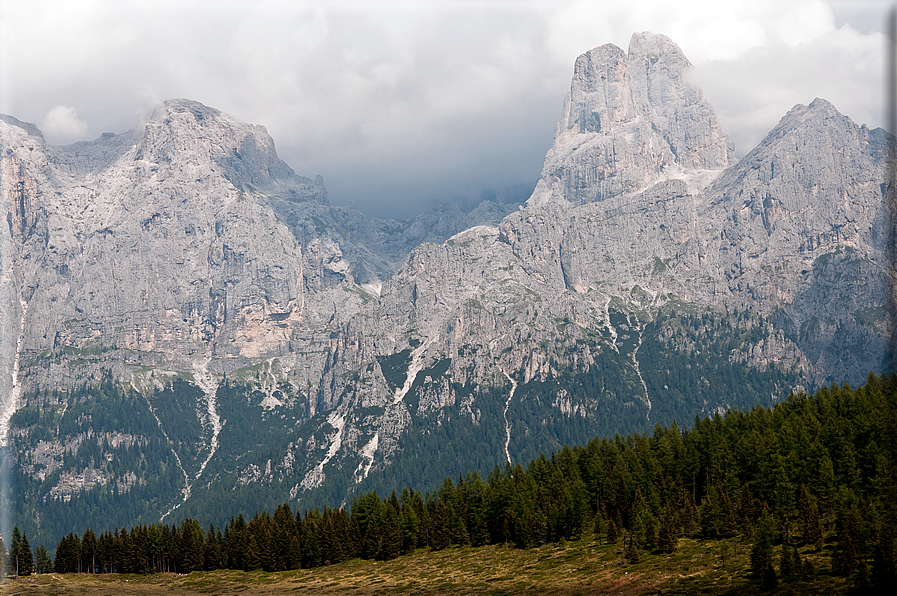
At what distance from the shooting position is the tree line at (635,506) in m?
127

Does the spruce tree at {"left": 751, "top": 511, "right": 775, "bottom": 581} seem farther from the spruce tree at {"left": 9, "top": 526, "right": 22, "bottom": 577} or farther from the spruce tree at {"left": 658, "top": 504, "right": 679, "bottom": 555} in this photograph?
the spruce tree at {"left": 9, "top": 526, "right": 22, "bottom": 577}

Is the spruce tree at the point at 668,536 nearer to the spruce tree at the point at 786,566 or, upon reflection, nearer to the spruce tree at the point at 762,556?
the spruce tree at the point at 762,556

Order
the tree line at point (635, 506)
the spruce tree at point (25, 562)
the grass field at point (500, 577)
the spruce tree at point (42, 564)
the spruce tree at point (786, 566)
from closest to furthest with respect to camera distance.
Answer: the spruce tree at point (786, 566)
the grass field at point (500, 577)
the tree line at point (635, 506)
the spruce tree at point (25, 562)
the spruce tree at point (42, 564)

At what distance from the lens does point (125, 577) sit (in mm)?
168625

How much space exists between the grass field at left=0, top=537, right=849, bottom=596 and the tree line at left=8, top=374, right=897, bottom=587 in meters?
5.11

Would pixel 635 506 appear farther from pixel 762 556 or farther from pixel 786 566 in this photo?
pixel 786 566

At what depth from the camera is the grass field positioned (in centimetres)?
9989

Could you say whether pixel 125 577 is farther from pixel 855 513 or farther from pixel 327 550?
pixel 855 513

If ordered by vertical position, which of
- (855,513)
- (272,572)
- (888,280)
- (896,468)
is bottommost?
(272,572)

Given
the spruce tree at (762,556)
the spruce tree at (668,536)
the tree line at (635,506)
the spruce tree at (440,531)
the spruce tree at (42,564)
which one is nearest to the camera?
the spruce tree at (762,556)

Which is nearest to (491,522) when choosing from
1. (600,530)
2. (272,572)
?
(600,530)

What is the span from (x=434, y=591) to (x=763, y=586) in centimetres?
4716

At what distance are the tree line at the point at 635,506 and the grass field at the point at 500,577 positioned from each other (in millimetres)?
5110

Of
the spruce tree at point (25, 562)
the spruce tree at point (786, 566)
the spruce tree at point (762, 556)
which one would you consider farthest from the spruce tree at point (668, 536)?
the spruce tree at point (25, 562)
